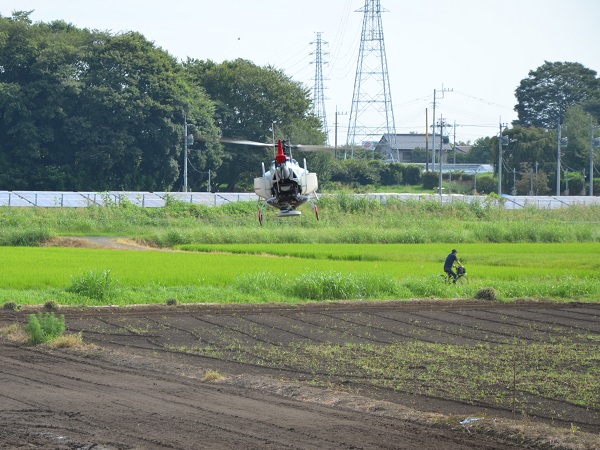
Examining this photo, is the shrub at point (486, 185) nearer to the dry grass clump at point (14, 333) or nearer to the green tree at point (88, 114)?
the green tree at point (88, 114)

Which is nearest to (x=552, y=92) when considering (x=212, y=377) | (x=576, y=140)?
(x=576, y=140)

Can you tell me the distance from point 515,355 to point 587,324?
17.7ft

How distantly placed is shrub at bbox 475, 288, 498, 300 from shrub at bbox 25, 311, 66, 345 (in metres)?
13.2

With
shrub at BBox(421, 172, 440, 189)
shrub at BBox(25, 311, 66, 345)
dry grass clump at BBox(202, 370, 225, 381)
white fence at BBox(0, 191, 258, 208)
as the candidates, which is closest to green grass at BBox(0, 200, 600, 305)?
white fence at BBox(0, 191, 258, 208)

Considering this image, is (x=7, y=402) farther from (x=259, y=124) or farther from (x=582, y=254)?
(x=259, y=124)

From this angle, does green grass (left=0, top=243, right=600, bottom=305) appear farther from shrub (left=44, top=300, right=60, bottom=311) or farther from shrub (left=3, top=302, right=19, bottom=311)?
shrub (left=44, top=300, right=60, bottom=311)

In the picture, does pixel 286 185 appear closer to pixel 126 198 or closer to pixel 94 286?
pixel 94 286

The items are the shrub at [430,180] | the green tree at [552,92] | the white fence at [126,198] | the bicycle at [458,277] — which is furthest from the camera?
the green tree at [552,92]

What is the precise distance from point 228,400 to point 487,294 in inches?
610

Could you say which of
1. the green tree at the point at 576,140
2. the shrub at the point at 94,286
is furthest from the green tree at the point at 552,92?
the shrub at the point at 94,286

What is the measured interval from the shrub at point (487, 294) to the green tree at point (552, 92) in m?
88.2


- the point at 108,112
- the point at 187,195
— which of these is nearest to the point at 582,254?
the point at 187,195

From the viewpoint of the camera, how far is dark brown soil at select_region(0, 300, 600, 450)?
1116 centimetres

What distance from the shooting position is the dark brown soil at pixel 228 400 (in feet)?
36.6
